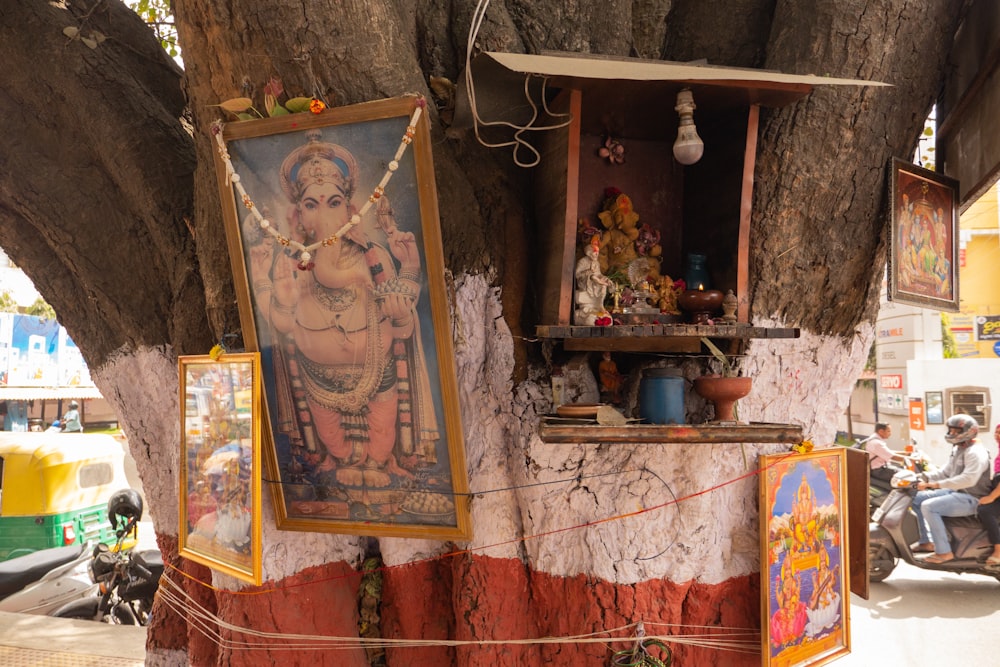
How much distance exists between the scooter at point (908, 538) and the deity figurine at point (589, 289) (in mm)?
6082

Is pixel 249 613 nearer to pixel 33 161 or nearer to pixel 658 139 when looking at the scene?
pixel 33 161

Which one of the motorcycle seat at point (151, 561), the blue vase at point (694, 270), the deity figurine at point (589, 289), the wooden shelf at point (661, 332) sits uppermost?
the blue vase at point (694, 270)

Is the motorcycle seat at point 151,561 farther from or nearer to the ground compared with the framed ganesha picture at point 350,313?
nearer to the ground

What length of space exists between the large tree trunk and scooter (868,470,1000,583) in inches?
198

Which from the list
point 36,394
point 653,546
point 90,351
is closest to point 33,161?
point 90,351

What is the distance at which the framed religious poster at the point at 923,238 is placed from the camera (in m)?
2.76

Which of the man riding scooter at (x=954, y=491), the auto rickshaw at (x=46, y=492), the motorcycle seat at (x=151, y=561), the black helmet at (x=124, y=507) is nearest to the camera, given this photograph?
the man riding scooter at (x=954, y=491)

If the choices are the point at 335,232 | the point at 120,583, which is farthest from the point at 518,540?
the point at 120,583

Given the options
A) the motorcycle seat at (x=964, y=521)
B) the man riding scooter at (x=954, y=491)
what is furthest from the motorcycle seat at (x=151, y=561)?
the motorcycle seat at (x=964, y=521)

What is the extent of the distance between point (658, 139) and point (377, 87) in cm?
121

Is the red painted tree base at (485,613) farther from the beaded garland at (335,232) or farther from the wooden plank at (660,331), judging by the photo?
the beaded garland at (335,232)

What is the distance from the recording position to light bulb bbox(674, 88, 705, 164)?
94.2 inches

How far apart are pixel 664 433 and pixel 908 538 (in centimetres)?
619

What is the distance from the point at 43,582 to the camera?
7.33 m
